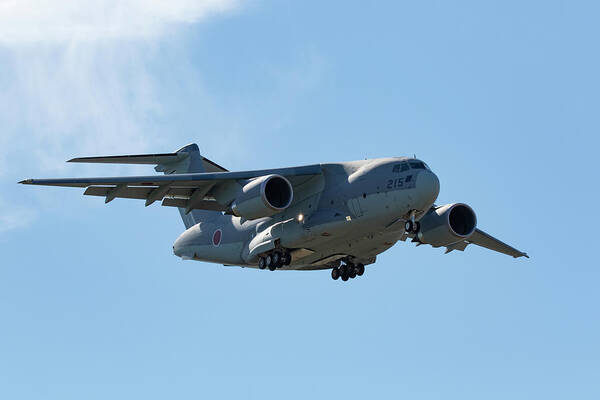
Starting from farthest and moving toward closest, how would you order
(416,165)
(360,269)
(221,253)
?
(221,253), (360,269), (416,165)

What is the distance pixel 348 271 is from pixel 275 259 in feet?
7.90

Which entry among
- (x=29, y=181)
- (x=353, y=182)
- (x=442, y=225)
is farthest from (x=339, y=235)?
(x=29, y=181)

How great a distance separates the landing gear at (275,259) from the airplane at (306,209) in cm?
3

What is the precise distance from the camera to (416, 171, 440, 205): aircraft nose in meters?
24.8

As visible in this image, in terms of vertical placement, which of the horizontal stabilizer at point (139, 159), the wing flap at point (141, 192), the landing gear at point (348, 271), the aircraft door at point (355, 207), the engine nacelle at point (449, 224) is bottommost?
the landing gear at point (348, 271)

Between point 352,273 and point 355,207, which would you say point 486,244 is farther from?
point 355,207

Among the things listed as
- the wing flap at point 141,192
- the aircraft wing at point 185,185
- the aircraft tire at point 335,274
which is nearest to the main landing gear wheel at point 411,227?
the aircraft wing at point 185,185

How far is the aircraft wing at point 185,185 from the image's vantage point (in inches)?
1012

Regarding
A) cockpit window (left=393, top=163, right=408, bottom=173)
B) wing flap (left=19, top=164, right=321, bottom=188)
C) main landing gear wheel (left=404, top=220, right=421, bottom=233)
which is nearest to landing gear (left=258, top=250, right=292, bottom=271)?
wing flap (left=19, top=164, right=321, bottom=188)

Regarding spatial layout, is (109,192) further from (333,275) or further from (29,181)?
(333,275)

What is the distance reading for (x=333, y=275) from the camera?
28734 mm

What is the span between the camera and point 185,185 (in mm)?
Result: 26625

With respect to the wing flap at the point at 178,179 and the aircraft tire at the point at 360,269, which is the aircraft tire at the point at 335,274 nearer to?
the aircraft tire at the point at 360,269

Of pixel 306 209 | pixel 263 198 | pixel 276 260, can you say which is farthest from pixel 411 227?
pixel 276 260
